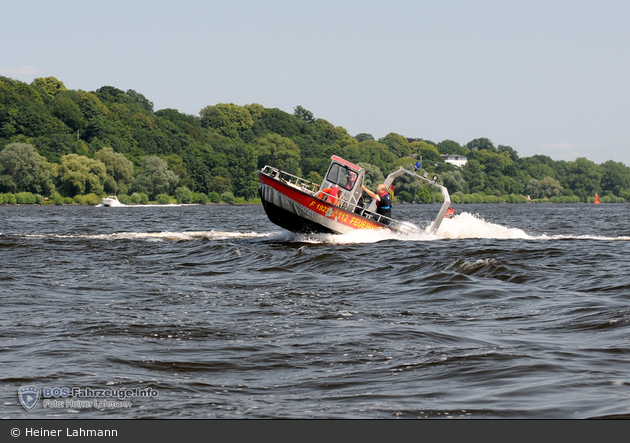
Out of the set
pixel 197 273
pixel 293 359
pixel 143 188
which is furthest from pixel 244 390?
pixel 143 188

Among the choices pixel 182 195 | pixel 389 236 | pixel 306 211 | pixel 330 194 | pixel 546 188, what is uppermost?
pixel 546 188

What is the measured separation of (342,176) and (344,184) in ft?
1.02

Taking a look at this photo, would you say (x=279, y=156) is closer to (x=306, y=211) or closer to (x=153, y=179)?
(x=153, y=179)

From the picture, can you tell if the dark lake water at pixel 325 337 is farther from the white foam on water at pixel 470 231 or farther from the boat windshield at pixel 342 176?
the white foam on water at pixel 470 231

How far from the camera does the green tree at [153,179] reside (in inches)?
4876

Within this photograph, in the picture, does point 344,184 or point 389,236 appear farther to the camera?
point 344,184

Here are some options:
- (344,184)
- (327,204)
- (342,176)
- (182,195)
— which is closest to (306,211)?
(327,204)

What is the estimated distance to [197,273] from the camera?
1730 centimetres

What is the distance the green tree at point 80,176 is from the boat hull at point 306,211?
9199 cm

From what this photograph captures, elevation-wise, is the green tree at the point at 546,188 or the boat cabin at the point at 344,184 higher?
the green tree at the point at 546,188

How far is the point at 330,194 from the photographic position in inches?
998

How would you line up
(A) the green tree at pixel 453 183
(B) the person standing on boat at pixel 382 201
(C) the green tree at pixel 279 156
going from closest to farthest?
(B) the person standing on boat at pixel 382 201
(C) the green tree at pixel 279 156
(A) the green tree at pixel 453 183

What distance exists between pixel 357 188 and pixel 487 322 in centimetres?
1519

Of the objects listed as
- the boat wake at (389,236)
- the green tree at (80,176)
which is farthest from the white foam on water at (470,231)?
the green tree at (80,176)
